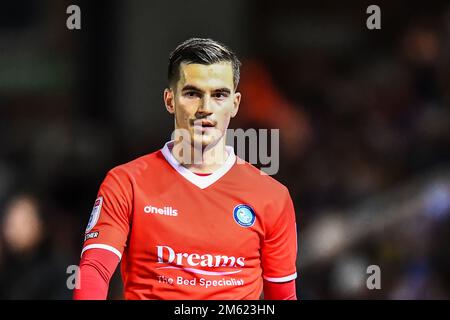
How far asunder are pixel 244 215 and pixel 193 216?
0.79ft

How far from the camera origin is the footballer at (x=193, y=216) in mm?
4273

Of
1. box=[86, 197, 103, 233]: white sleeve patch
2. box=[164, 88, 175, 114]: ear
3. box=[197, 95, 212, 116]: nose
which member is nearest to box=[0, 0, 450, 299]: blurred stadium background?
box=[86, 197, 103, 233]: white sleeve patch

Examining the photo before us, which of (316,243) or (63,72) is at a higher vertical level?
(63,72)

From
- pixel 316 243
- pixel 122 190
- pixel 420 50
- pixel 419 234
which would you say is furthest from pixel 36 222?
pixel 122 190

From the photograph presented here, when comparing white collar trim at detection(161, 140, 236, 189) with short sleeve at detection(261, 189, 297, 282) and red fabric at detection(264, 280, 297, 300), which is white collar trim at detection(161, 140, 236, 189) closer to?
short sleeve at detection(261, 189, 297, 282)

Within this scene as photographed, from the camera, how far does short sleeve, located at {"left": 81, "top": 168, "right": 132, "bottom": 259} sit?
13.9 feet

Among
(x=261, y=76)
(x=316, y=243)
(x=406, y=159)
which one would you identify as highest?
(x=261, y=76)

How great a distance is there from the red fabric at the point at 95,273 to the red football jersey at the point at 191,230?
0.03 meters

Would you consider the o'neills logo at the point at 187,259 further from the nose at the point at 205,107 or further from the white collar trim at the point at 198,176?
the nose at the point at 205,107

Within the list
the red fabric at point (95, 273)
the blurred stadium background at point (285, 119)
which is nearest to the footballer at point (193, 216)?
the red fabric at point (95, 273)

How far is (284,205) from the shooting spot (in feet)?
14.8

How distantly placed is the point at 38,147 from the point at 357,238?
174 inches
